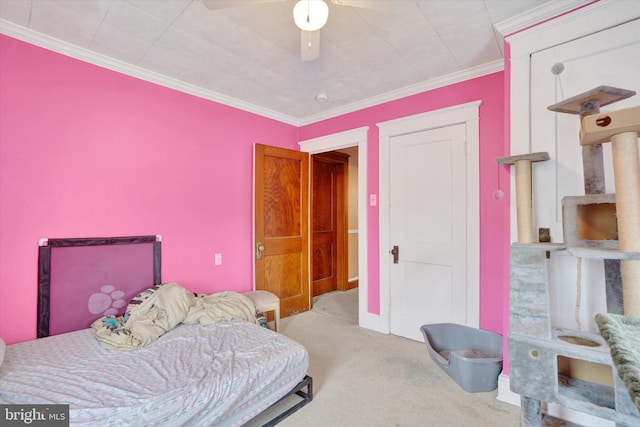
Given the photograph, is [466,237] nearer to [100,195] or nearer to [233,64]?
[233,64]

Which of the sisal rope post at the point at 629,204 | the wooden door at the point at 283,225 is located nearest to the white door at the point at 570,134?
the sisal rope post at the point at 629,204

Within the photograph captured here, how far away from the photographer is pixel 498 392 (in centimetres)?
199

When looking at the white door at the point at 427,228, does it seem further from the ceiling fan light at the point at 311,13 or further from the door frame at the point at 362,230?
the ceiling fan light at the point at 311,13

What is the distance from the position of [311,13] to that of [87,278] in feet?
8.31

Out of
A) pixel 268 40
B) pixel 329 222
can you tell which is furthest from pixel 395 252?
pixel 268 40

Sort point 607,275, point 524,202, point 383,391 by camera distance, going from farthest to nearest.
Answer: point 383,391 < point 524,202 < point 607,275

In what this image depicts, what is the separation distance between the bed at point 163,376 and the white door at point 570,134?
170 cm

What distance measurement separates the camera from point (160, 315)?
2.17 metres

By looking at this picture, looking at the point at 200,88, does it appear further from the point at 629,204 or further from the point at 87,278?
the point at 629,204

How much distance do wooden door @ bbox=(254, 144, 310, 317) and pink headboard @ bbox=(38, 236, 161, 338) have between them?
120cm

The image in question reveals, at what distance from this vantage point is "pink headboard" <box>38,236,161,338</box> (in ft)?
6.91

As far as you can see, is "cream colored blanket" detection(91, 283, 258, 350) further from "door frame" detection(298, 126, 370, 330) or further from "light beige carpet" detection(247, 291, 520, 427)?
"door frame" detection(298, 126, 370, 330)

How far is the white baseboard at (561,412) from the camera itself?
5.15 feet

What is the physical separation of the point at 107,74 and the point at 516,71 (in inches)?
126
